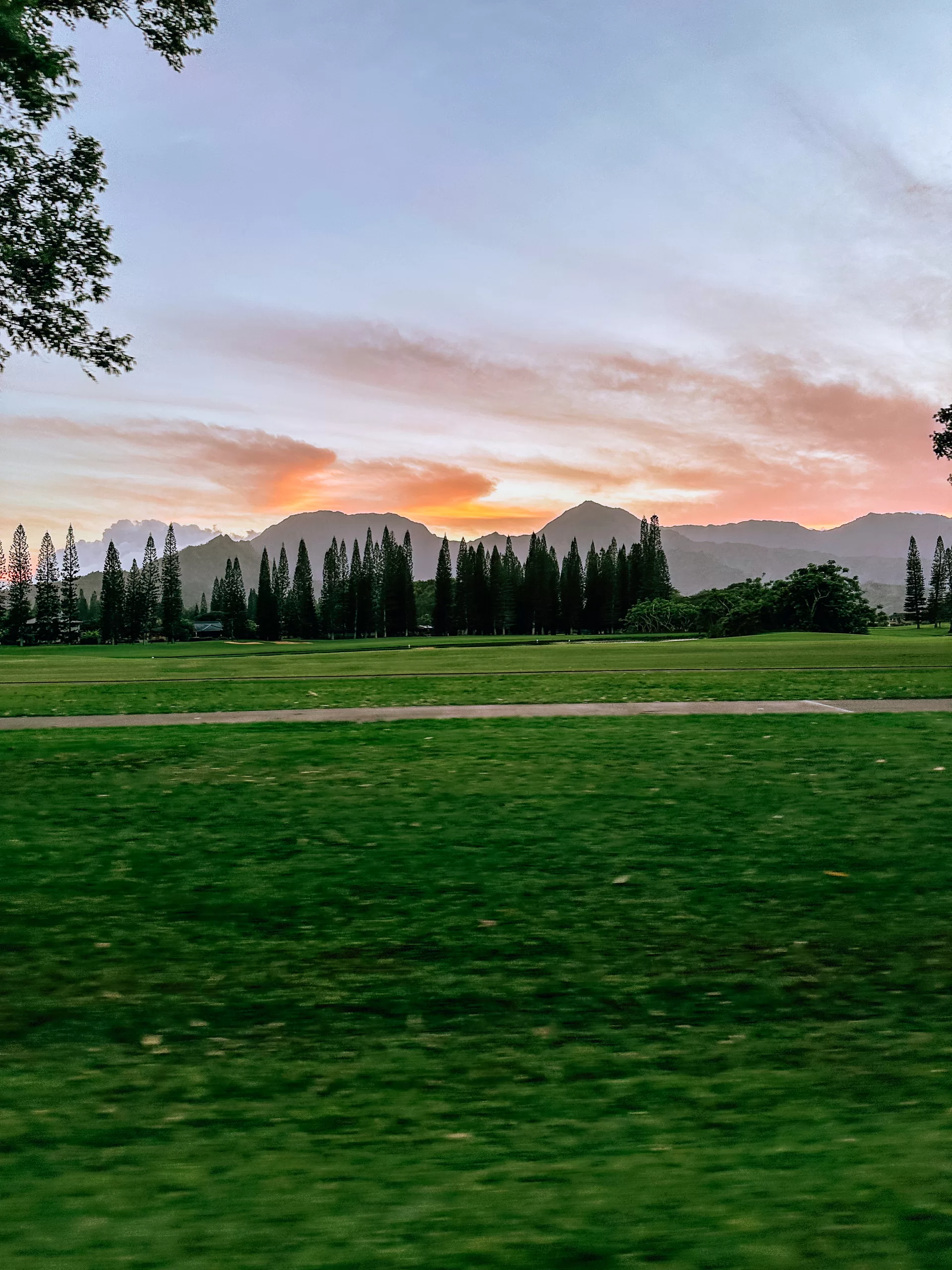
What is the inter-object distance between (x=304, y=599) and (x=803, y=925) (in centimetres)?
14032

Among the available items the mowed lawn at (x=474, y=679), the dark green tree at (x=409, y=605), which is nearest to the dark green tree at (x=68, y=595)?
the dark green tree at (x=409, y=605)

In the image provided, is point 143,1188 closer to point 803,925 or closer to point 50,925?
point 50,925

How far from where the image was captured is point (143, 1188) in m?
2.91

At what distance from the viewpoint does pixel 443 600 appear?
138 metres

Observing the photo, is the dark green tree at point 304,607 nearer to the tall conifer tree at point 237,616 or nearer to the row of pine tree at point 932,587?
the tall conifer tree at point 237,616

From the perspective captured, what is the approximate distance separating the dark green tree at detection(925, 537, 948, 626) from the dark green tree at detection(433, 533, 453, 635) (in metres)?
75.6

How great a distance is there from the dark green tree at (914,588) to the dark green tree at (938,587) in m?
1.46

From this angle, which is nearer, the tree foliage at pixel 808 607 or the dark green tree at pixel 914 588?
the tree foliage at pixel 808 607

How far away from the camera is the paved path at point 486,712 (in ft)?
44.8

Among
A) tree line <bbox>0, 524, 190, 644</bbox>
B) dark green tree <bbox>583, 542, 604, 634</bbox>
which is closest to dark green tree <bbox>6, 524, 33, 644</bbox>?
tree line <bbox>0, 524, 190, 644</bbox>

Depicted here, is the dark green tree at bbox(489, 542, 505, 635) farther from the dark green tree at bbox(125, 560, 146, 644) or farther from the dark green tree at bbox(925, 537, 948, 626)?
the dark green tree at bbox(925, 537, 948, 626)

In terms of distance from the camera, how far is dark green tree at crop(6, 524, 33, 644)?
11681 cm

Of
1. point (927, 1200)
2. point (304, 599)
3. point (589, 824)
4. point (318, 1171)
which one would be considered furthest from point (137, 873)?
point (304, 599)

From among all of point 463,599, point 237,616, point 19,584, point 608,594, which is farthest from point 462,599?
point 19,584
